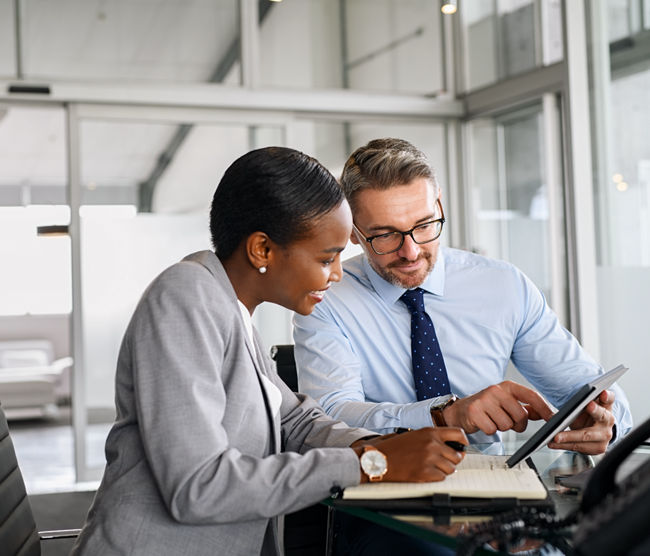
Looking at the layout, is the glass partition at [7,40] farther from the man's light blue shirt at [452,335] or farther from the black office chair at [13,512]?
the black office chair at [13,512]

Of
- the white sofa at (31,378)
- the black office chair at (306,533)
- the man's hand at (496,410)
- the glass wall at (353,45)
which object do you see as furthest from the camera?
the white sofa at (31,378)

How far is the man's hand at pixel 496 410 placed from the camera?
152cm

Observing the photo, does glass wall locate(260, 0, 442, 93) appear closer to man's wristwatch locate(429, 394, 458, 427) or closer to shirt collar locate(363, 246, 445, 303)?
shirt collar locate(363, 246, 445, 303)

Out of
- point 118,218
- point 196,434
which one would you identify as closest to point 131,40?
point 118,218

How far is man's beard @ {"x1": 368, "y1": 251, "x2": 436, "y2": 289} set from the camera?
203 cm

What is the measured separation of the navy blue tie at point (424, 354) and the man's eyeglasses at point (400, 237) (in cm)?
13

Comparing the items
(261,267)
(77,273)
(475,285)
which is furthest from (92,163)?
(261,267)

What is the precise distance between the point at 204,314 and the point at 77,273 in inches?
162

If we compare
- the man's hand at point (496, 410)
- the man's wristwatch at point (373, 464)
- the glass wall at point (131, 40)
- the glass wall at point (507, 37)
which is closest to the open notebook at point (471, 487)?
the man's wristwatch at point (373, 464)

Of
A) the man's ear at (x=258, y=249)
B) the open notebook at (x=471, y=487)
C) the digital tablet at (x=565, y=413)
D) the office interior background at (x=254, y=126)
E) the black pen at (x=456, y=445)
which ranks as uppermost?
the office interior background at (x=254, y=126)

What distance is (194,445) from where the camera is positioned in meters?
1.19

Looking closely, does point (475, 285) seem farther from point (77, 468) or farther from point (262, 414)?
point (77, 468)

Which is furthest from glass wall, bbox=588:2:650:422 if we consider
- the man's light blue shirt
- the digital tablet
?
the digital tablet

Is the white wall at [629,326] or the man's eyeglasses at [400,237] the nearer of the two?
the man's eyeglasses at [400,237]
